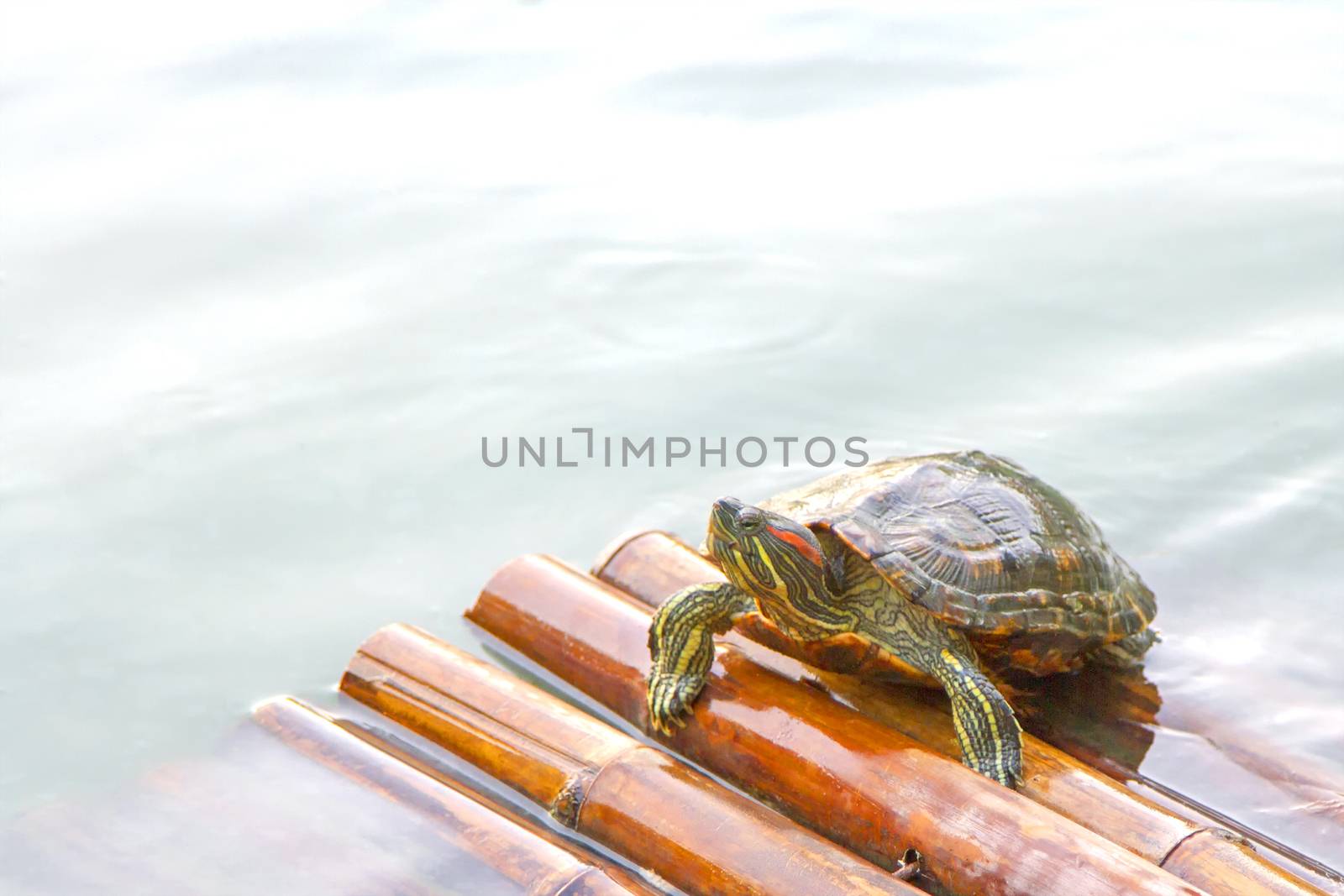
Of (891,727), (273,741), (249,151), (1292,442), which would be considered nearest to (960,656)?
(891,727)

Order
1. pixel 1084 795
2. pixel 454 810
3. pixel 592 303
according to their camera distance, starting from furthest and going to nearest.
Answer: pixel 592 303, pixel 454 810, pixel 1084 795

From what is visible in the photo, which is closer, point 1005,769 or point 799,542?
point 1005,769

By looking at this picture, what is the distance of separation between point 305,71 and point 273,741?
20.5 feet

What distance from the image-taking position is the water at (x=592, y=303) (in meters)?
5.47

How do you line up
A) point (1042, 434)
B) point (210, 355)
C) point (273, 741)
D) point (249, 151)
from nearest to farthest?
point (273, 741) < point (1042, 434) < point (210, 355) < point (249, 151)

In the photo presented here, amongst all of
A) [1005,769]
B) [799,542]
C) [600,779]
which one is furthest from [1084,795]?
[600,779]

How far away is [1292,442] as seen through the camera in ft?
20.5

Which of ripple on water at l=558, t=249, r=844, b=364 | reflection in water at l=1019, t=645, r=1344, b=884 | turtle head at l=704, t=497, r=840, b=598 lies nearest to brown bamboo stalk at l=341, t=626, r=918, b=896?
turtle head at l=704, t=497, r=840, b=598

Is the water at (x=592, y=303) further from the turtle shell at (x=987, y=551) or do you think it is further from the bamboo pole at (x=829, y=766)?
the bamboo pole at (x=829, y=766)

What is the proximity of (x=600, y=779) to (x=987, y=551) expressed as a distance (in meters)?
1.35

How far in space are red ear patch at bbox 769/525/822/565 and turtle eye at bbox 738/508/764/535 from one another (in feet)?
0.13

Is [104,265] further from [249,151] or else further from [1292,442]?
[1292,442]

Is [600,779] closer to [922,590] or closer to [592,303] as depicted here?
[922,590]

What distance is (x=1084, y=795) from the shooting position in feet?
12.2
